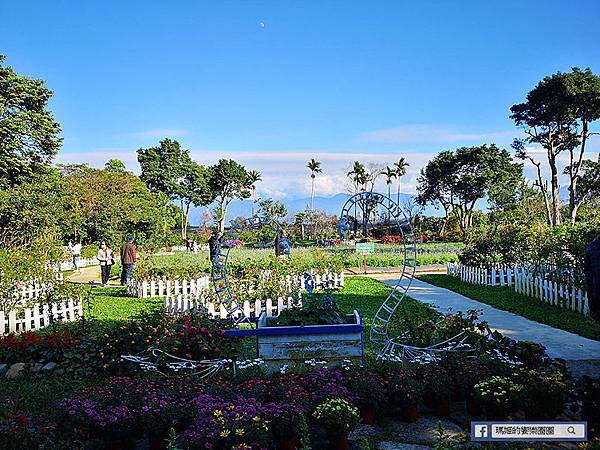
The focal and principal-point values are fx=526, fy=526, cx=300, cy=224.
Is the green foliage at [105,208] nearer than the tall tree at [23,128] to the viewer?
No

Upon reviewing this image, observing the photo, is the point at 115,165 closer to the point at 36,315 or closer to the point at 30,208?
the point at 30,208

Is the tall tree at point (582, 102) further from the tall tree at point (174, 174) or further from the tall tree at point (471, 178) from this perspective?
the tall tree at point (174, 174)

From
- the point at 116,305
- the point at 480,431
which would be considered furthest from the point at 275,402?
the point at 116,305

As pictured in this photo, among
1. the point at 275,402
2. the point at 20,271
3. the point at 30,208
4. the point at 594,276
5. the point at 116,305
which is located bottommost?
the point at 116,305

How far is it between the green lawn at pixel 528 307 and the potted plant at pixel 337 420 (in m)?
4.35

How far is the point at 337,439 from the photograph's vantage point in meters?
4.20

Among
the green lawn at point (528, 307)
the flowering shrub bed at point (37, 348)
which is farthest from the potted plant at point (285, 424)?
the green lawn at point (528, 307)

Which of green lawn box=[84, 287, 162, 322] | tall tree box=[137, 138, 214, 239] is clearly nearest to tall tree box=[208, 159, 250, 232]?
tall tree box=[137, 138, 214, 239]

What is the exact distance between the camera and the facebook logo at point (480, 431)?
13.2 feet

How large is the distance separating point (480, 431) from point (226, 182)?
66827 mm

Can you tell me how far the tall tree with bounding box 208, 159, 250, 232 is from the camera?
69.6 metres

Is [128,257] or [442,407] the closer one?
[442,407]

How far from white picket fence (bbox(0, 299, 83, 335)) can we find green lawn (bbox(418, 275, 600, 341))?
8757mm

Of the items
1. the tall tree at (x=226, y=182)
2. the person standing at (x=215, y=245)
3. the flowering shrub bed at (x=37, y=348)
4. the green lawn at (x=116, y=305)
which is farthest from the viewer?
the tall tree at (x=226, y=182)
